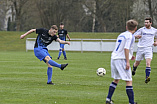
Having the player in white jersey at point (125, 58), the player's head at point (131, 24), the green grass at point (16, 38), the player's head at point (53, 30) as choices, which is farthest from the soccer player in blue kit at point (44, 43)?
the green grass at point (16, 38)

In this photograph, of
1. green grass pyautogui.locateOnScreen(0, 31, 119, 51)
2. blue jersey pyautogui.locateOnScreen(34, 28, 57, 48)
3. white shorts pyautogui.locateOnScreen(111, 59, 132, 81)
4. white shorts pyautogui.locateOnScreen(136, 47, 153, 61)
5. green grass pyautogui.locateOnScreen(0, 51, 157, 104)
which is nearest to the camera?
white shorts pyautogui.locateOnScreen(111, 59, 132, 81)

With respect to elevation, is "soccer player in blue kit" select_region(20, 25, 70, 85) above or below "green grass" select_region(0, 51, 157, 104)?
above

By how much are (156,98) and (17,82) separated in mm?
4598

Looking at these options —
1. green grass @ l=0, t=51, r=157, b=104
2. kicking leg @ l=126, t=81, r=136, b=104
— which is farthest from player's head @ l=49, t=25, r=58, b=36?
kicking leg @ l=126, t=81, r=136, b=104

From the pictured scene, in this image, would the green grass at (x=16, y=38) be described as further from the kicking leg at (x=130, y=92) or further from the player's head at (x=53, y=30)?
the kicking leg at (x=130, y=92)

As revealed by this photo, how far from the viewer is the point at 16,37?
43969 mm

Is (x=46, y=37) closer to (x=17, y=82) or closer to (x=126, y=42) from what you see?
(x=17, y=82)

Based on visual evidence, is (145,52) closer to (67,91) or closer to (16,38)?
(67,91)

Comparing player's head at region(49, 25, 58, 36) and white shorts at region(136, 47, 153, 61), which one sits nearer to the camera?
player's head at region(49, 25, 58, 36)

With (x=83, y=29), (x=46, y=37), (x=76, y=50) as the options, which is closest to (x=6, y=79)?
(x=46, y=37)

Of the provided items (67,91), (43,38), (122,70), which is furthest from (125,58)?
(43,38)

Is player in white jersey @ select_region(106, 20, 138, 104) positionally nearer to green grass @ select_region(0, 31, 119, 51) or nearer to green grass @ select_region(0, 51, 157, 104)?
green grass @ select_region(0, 51, 157, 104)

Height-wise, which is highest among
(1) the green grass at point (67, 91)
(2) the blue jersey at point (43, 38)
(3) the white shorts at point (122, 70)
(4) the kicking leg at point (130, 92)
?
(2) the blue jersey at point (43, 38)

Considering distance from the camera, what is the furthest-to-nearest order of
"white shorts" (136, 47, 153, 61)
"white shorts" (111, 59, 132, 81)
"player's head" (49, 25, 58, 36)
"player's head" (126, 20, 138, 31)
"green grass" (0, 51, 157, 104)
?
"white shorts" (136, 47, 153, 61) < "player's head" (49, 25, 58, 36) < "green grass" (0, 51, 157, 104) < "white shorts" (111, 59, 132, 81) < "player's head" (126, 20, 138, 31)
